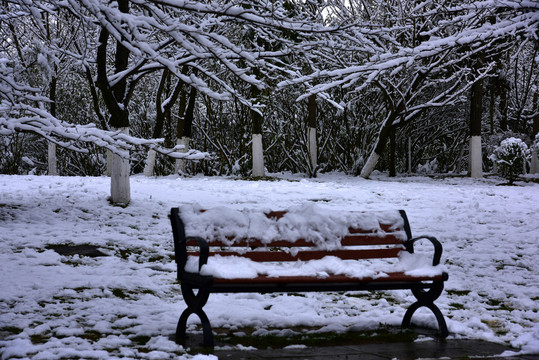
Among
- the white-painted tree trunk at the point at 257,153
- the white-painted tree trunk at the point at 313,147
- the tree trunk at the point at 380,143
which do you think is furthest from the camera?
the white-painted tree trunk at the point at 313,147

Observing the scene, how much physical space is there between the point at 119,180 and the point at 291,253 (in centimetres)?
637

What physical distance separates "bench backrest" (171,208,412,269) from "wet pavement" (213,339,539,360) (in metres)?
0.87

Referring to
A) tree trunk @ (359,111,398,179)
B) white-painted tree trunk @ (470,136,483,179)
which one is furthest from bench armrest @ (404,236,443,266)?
white-painted tree trunk @ (470,136,483,179)

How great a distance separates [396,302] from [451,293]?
2.39 feet

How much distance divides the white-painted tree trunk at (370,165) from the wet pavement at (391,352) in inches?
539

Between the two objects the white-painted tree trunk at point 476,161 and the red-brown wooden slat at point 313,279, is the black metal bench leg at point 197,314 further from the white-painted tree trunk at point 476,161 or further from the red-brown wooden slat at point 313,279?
the white-painted tree trunk at point 476,161

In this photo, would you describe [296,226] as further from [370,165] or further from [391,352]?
[370,165]

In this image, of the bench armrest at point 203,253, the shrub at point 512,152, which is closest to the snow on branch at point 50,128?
the bench armrest at point 203,253

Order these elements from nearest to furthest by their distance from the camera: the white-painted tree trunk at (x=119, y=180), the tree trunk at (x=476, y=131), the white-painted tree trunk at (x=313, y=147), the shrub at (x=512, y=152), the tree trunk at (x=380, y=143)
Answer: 1. the white-painted tree trunk at (x=119, y=180)
2. the shrub at (x=512, y=152)
3. the tree trunk at (x=380, y=143)
4. the tree trunk at (x=476, y=131)
5. the white-painted tree trunk at (x=313, y=147)

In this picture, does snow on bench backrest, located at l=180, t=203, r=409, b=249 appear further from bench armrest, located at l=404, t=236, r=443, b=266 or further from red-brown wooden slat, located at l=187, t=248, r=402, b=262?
bench armrest, located at l=404, t=236, r=443, b=266

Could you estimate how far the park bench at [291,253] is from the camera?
4.33 metres

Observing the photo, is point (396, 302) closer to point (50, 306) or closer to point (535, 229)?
point (50, 306)

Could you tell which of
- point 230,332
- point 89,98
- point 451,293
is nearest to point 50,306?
point 230,332

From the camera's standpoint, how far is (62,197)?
10930mm
